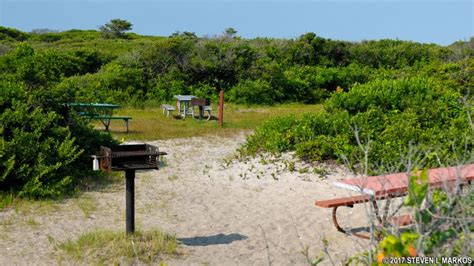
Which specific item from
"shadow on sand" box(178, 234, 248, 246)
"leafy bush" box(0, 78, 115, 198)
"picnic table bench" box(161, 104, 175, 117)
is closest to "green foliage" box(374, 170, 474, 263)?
"shadow on sand" box(178, 234, 248, 246)

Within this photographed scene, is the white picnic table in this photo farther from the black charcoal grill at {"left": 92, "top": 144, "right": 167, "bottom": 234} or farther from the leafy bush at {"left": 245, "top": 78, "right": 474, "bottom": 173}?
the black charcoal grill at {"left": 92, "top": 144, "right": 167, "bottom": 234}

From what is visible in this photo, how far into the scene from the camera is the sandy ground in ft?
20.1

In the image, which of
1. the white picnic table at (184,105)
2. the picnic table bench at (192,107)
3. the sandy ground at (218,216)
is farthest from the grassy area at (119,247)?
the white picnic table at (184,105)

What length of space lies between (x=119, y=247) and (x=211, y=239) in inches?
42.5

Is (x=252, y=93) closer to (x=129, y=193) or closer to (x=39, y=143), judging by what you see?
(x=39, y=143)

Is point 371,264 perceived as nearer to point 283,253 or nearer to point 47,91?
point 283,253

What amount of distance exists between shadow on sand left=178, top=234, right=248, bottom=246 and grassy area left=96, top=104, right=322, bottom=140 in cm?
627

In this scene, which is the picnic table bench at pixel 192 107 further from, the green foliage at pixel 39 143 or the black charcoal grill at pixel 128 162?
the black charcoal grill at pixel 128 162

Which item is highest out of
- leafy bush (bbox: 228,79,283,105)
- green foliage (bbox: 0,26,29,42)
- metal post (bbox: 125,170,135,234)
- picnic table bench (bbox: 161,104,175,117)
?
green foliage (bbox: 0,26,29,42)

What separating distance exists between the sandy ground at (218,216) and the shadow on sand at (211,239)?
10 millimetres

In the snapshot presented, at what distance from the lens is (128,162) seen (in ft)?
20.5

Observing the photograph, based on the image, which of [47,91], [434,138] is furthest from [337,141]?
[47,91]

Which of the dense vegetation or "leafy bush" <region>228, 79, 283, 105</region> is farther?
"leafy bush" <region>228, 79, 283, 105</region>

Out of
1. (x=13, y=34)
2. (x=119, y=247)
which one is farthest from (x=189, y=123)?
(x=13, y=34)
